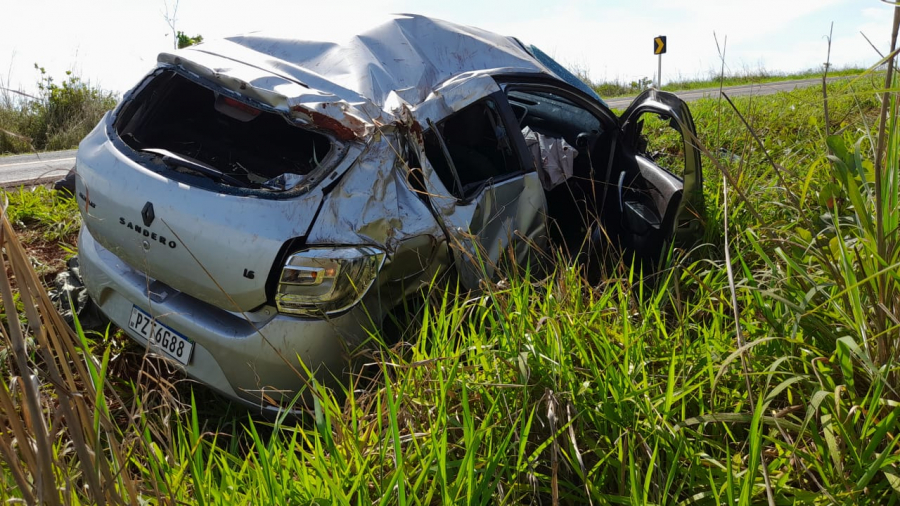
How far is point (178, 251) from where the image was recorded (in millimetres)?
2416

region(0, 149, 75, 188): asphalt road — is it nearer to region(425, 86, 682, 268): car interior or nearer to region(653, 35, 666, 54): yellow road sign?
region(425, 86, 682, 268): car interior

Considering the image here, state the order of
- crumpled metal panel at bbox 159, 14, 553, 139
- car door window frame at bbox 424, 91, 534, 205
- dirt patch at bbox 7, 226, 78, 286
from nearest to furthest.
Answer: crumpled metal panel at bbox 159, 14, 553, 139, car door window frame at bbox 424, 91, 534, 205, dirt patch at bbox 7, 226, 78, 286

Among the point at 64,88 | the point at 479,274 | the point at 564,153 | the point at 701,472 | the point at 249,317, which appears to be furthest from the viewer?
the point at 64,88

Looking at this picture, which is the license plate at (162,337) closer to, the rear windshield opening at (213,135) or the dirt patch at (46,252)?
the rear windshield opening at (213,135)

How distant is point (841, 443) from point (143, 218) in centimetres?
247

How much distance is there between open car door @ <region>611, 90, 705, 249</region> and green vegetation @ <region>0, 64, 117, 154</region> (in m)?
12.7

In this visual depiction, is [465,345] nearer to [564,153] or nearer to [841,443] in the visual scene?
[841,443]

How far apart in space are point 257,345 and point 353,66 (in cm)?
126

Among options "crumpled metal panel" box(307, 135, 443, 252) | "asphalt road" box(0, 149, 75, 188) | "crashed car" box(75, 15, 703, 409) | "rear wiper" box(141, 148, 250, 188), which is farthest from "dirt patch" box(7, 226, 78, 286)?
"asphalt road" box(0, 149, 75, 188)

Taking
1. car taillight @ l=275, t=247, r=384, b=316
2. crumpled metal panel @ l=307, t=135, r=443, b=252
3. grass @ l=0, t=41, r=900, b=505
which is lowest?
grass @ l=0, t=41, r=900, b=505

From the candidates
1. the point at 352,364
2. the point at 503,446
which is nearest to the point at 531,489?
the point at 503,446

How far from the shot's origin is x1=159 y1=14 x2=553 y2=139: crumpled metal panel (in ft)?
8.05

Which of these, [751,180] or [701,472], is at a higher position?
[751,180]

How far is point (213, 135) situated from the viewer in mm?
3041
